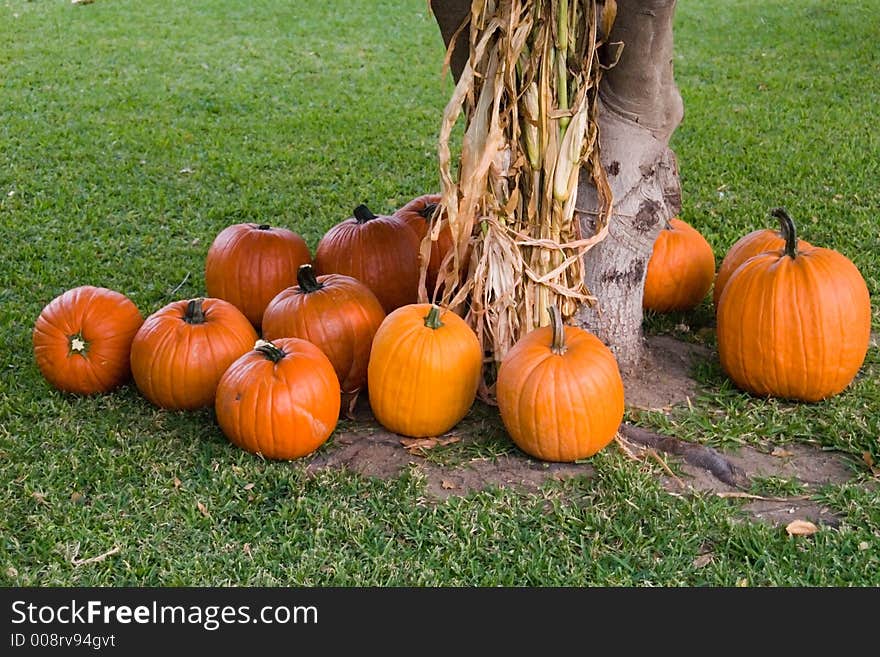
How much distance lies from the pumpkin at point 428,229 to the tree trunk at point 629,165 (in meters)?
0.72

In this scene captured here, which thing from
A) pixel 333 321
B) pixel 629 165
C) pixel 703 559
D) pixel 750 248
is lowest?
pixel 703 559

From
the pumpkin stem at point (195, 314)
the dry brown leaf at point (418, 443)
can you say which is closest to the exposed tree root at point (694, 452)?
the dry brown leaf at point (418, 443)

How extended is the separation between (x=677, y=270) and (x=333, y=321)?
161cm

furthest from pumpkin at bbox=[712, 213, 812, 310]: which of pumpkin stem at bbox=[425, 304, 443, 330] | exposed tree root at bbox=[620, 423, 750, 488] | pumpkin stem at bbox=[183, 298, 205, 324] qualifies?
pumpkin stem at bbox=[183, 298, 205, 324]

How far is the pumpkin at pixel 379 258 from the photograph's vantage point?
4.49 meters

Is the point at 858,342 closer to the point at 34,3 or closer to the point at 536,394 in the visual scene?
the point at 536,394

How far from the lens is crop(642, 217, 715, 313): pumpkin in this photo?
454 cm

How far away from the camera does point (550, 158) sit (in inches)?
146

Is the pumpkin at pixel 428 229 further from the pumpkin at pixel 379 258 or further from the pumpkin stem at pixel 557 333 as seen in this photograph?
the pumpkin stem at pixel 557 333

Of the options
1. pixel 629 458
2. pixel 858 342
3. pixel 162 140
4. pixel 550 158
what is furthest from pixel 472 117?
pixel 162 140

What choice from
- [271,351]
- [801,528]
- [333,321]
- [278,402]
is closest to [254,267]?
[333,321]

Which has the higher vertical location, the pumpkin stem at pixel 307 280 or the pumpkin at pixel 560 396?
the pumpkin stem at pixel 307 280

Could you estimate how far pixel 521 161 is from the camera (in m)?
3.72

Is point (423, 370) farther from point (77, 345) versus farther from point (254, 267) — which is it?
point (77, 345)
